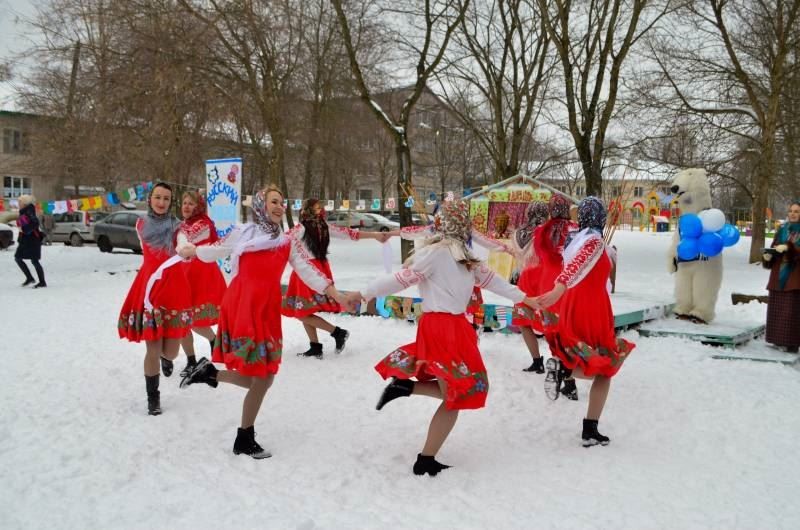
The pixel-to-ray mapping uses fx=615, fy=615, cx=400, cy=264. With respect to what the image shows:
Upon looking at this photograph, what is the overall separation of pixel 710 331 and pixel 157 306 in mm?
5991

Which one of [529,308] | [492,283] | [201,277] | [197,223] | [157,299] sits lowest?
[529,308]

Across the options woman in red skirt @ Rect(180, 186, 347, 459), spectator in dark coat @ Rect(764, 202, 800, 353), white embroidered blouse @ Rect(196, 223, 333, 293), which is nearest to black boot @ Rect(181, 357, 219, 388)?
woman in red skirt @ Rect(180, 186, 347, 459)

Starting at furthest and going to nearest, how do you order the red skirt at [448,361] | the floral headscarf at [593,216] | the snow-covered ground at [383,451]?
the floral headscarf at [593,216] < the red skirt at [448,361] < the snow-covered ground at [383,451]

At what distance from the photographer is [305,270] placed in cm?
412

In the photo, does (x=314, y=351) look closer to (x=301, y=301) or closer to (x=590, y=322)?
(x=301, y=301)

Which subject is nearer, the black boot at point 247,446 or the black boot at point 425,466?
the black boot at point 425,466

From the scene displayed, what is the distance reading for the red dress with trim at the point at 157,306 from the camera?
4.80m

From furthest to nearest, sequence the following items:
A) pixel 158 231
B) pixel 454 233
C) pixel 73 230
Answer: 1. pixel 73 230
2. pixel 158 231
3. pixel 454 233

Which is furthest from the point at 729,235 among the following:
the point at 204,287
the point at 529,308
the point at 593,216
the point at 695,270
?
the point at 204,287

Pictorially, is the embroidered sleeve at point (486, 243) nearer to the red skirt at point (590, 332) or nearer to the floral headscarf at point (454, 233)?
the red skirt at point (590, 332)

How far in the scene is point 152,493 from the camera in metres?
3.43

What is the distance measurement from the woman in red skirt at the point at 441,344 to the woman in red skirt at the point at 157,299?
202cm

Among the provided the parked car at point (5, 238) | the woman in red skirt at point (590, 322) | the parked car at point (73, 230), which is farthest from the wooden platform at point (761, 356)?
the parked car at point (73, 230)

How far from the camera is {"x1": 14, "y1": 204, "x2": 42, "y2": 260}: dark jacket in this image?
1148cm
